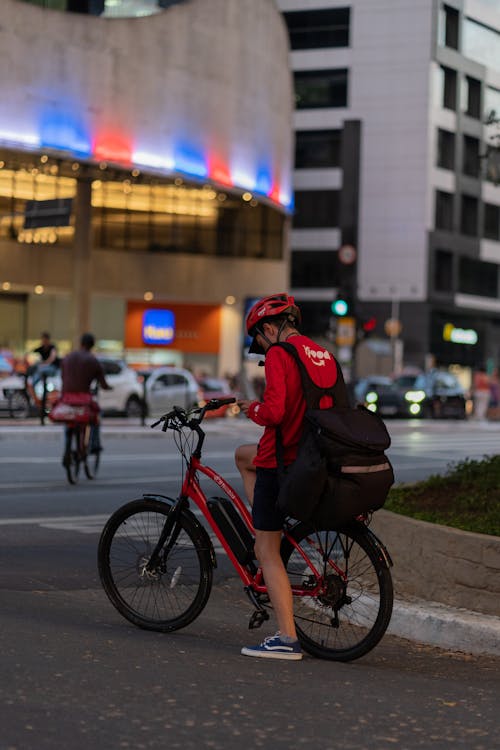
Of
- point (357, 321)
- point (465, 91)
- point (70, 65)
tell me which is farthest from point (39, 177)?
point (465, 91)

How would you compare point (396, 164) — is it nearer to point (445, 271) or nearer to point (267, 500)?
point (445, 271)

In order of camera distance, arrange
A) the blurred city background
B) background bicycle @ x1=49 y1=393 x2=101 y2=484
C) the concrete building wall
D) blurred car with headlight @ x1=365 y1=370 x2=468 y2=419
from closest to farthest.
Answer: background bicycle @ x1=49 y1=393 x2=101 y2=484 < the concrete building wall < the blurred city background < blurred car with headlight @ x1=365 y1=370 x2=468 y2=419

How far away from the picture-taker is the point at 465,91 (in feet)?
257

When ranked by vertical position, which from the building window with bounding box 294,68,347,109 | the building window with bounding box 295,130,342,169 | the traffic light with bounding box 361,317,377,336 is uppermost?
the building window with bounding box 294,68,347,109

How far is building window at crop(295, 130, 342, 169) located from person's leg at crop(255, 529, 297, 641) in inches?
2824

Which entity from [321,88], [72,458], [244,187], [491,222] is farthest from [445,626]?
[491,222]

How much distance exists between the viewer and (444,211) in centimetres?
7738

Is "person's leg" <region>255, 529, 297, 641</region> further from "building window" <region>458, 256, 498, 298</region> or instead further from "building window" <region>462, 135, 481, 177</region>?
"building window" <region>462, 135, 481, 177</region>

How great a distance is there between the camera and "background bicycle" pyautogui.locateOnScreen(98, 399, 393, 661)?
6.80 metres

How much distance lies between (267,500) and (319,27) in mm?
73803

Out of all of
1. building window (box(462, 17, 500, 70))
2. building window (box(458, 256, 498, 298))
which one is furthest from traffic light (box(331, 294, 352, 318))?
building window (box(462, 17, 500, 70))

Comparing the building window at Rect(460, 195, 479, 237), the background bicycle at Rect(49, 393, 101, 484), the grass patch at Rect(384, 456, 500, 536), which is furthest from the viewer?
the building window at Rect(460, 195, 479, 237)

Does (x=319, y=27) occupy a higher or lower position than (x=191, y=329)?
higher

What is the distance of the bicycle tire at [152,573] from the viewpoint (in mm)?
7367
